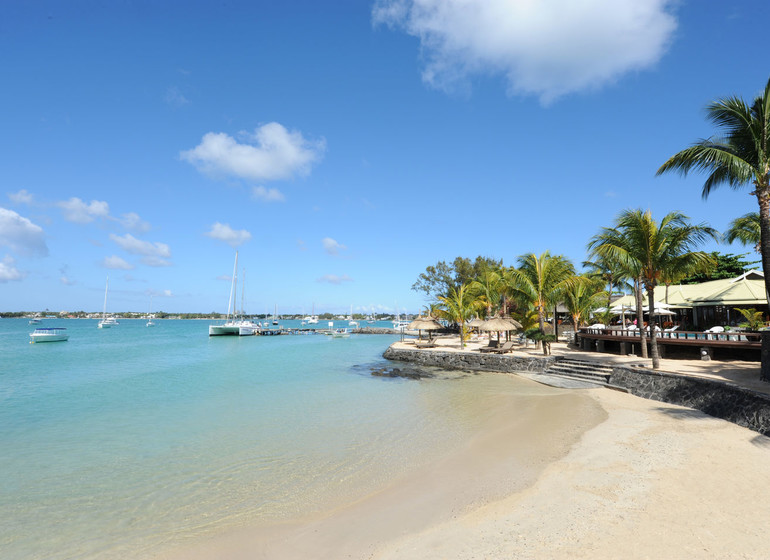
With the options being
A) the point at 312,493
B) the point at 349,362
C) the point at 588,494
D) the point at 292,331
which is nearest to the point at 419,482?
the point at 312,493

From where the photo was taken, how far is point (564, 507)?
5.61 metres

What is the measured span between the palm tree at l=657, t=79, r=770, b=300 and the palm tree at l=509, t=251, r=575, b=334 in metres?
11.9

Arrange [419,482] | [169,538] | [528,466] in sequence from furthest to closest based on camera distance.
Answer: [528,466] → [419,482] → [169,538]

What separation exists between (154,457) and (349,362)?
19667 mm

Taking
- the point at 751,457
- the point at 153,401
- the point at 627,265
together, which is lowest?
the point at 153,401

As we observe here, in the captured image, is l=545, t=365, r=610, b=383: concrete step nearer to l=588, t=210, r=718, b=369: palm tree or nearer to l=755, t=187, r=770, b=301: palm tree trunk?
l=588, t=210, r=718, b=369: palm tree

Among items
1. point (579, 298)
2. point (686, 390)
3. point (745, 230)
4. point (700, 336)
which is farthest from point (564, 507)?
point (579, 298)

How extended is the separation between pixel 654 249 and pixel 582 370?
6079 mm

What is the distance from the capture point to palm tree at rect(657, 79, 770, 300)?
10539mm

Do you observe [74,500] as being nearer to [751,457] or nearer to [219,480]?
[219,480]

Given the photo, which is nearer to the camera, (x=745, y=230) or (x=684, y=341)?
(x=684, y=341)

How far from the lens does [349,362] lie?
1107 inches

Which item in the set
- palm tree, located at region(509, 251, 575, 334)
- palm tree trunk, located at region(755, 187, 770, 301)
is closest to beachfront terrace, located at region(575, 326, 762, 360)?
palm tree, located at region(509, 251, 575, 334)

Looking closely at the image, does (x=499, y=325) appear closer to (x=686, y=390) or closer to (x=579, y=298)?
(x=686, y=390)
